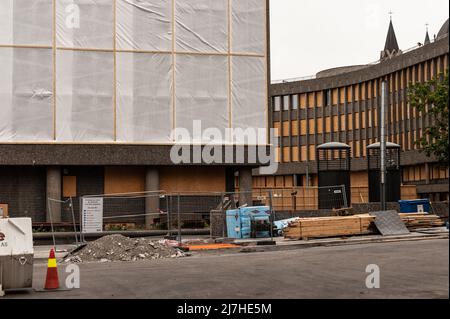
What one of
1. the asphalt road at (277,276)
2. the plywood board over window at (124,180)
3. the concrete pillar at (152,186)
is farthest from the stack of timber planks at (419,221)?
the plywood board over window at (124,180)

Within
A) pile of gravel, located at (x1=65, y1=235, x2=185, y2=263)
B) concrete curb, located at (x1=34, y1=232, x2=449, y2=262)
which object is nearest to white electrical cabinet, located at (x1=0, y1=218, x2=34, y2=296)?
pile of gravel, located at (x1=65, y1=235, x2=185, y2=263)

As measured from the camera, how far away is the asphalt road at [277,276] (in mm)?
12883

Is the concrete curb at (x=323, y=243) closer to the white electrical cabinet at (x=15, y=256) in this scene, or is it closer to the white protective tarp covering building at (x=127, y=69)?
the white electrical cabinet at (x=15, y=256)

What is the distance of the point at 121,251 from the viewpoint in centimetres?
2350

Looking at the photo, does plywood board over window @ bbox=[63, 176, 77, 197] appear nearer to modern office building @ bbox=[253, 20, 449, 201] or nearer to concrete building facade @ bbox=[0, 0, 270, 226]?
concrete building facade @ bbox=[0, 0, 270, 226]

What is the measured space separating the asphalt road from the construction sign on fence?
20.8 feet

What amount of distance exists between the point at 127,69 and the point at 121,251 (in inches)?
668

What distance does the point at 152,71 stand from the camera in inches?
1534

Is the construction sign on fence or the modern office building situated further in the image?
the modern office building

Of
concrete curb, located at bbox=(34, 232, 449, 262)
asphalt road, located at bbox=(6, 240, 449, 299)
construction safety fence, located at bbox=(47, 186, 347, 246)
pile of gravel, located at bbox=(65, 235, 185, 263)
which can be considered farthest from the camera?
construction safety fence, located at bbox=(47, 186, 347, 246)

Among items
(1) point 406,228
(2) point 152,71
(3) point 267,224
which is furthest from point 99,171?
(1) point 406,228

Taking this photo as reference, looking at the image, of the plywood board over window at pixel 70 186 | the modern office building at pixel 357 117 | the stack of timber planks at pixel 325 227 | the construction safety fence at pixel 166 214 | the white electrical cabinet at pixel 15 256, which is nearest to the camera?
the white electrical cabinet at pixel 15 256

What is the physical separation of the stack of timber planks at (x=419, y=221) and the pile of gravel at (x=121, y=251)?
10064 mm

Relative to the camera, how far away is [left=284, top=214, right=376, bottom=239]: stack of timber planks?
90.0ft
